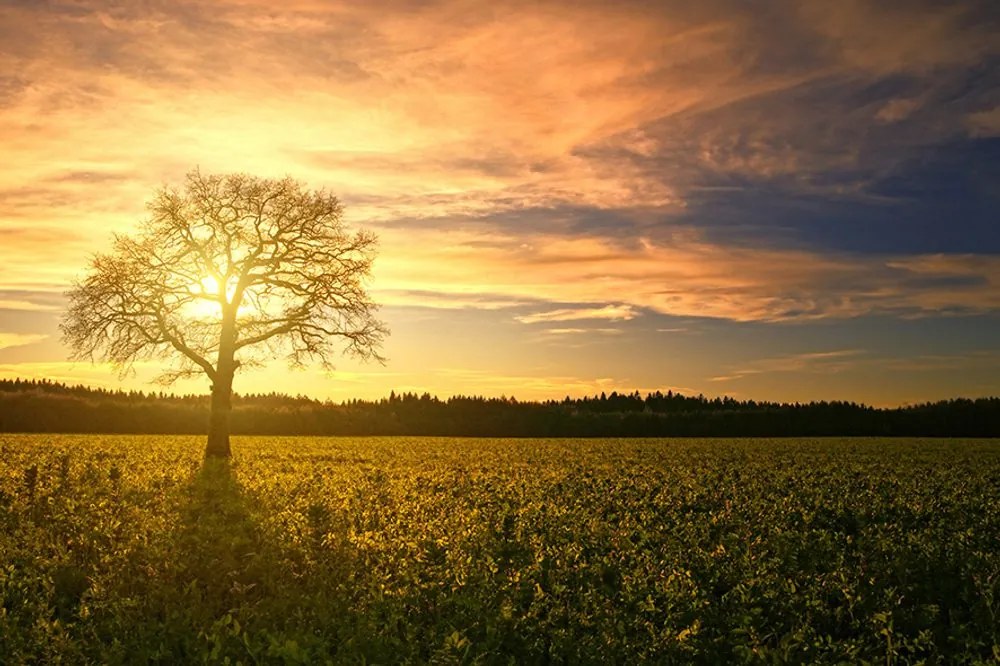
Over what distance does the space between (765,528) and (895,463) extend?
29672 millimetres

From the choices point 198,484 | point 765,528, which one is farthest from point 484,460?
point 765,528

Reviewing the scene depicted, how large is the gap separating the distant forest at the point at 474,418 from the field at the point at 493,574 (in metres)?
57.5

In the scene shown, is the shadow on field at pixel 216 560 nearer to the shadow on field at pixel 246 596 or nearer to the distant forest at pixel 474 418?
the shadow on field at pixel 246 596

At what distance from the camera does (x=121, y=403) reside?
80375 mm

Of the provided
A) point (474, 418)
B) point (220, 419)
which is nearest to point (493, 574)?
point (220, 419)

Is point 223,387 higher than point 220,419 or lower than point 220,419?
higher

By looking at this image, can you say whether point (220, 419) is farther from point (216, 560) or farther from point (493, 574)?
point (493, 574)

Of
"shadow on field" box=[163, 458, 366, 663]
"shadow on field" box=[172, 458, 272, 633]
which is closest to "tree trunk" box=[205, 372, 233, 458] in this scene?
"shadow on field" box=[172, 458, 272, 633]

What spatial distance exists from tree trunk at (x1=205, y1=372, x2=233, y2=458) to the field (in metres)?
13.9

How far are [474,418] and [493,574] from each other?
7471 cm

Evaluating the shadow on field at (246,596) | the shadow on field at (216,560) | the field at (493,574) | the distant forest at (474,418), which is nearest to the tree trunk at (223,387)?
the field at (493,574)

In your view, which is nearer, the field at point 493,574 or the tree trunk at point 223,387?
the field at point 493,574

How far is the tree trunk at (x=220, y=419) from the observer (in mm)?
38719

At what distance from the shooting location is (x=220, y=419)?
38844mm
